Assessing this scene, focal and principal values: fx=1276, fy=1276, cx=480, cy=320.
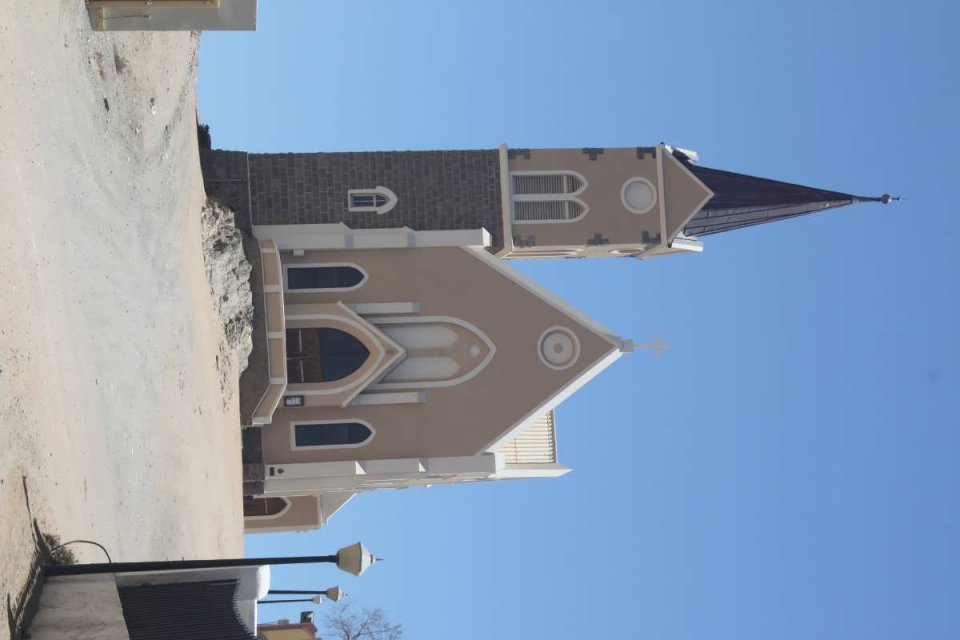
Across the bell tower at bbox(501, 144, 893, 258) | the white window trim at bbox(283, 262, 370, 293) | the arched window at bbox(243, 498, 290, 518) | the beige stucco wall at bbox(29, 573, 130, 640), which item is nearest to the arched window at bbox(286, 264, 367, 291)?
the white window trim at bbox(283, 262, 370, 293)

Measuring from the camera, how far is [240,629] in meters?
13.9

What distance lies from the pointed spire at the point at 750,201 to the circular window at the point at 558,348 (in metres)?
4.05

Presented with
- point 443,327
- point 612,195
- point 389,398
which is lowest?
point 389,398

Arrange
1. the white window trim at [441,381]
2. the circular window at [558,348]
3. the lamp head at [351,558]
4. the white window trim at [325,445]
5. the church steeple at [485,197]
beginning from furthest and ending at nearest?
the circular window at [558,348] → the white window trim at [441,381] → the white window trim at [325,445] → the church steeple at [485,197] → the lamp head at [351,558]

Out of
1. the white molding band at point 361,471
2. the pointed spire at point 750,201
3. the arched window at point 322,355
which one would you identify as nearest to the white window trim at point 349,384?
the arched window at point 322,355

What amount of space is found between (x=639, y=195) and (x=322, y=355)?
27.3ft

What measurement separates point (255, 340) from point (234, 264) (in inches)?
76.9

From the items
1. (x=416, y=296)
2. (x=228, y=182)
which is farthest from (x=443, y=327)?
(x=228, y=182)

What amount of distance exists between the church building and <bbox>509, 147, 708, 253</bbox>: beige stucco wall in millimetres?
33

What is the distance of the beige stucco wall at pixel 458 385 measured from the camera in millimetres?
28812

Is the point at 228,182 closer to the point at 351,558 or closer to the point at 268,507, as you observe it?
the point at 268,507

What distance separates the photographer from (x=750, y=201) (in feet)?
103

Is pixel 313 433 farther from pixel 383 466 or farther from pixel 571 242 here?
pixel 571 242

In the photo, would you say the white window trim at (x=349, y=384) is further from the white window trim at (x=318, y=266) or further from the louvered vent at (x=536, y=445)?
the louvered vent at (x=536, y=445)
